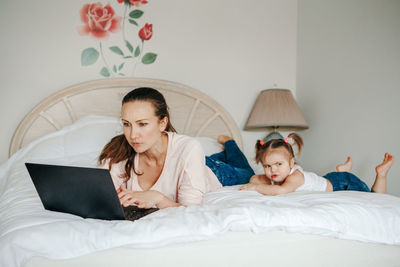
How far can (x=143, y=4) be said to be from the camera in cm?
238

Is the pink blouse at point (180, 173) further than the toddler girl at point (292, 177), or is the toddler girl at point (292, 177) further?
the toddler girl at point (292, 177)

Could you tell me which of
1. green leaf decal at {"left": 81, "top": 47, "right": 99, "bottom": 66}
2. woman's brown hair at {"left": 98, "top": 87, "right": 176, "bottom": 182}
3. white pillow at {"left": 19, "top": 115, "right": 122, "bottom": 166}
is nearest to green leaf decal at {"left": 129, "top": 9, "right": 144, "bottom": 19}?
green leaf decal at {"left": 81, "top": 47, "right": 99, "bottom": 66}

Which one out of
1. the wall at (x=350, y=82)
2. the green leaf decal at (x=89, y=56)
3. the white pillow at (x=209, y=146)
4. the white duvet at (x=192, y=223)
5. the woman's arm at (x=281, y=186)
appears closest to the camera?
the white duvet at (x=192, y=223)

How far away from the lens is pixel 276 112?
7.68 ft

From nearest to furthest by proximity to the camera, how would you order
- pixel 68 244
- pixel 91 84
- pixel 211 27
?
pixel 68 244, pixel 91 84, pixel 211 27

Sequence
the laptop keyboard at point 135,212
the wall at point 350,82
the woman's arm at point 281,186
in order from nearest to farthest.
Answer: the laptop keyboard at point 135,212
the woman's arm at point 281,186
the wall at point 350,82

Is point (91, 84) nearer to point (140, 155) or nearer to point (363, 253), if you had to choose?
point (140, 155)

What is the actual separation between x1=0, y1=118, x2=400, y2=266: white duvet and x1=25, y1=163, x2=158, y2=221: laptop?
34 millimetres

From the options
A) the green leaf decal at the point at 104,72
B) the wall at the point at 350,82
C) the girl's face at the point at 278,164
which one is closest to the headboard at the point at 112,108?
the green leaf decal at the point at 104,72

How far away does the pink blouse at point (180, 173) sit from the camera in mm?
1187

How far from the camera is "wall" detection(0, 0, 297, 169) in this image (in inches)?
84.3

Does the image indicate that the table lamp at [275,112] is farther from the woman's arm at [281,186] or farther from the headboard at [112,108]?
the woman's arm at [281,186]

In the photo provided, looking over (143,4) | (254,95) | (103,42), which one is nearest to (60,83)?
(103,42)

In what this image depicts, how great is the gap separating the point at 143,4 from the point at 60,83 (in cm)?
87
